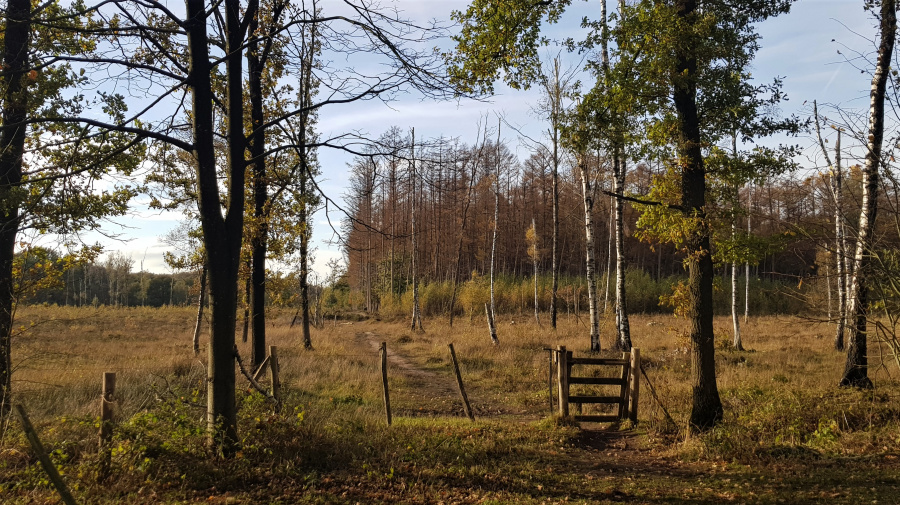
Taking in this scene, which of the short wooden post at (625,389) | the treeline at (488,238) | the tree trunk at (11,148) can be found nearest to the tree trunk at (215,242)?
the tree trunk at (11,148)

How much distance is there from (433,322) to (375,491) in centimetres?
2525

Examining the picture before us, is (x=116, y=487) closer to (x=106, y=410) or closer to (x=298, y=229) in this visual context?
(x=106, y=410)

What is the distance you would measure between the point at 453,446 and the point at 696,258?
5.07 meters

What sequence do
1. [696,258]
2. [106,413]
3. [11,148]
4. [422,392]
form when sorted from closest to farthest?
[106,413] → [11,148] → [696,258] → [422,392]

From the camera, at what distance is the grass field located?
576cm

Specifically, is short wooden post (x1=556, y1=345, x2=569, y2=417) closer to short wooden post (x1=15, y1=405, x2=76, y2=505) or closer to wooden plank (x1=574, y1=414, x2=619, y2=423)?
wooden plank (x1=574, y1=414, x2=619, y2=423)

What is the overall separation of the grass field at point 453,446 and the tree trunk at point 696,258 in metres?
0.54

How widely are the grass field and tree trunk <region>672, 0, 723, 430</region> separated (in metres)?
0.54

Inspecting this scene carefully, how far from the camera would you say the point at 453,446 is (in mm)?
7504

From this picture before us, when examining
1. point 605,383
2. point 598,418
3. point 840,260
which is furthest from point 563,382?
point 840,260

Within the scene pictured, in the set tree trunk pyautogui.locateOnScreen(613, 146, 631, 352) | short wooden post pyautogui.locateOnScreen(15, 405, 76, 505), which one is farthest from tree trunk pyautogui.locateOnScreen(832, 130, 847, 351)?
short wooden post pyautogui.locateOnScreen(15, 405, 76, 505)

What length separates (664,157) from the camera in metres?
9.16

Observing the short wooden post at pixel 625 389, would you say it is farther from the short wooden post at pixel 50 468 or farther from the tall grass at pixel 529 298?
the tall grass at pixel 529 298

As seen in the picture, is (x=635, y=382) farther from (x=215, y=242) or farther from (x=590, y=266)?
(x=590, y=266)
